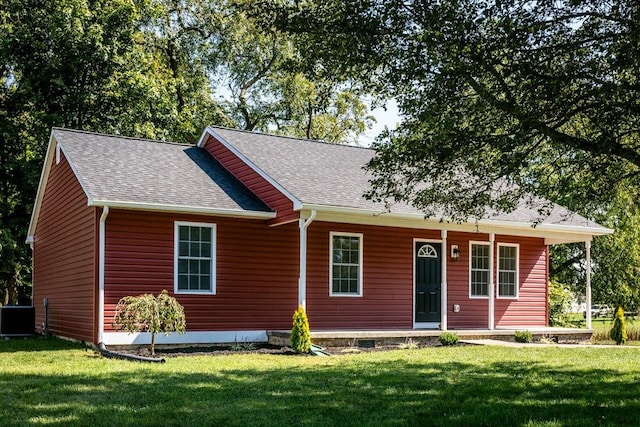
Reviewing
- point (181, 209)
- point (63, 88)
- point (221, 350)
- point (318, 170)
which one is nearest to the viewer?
point (221, 350)

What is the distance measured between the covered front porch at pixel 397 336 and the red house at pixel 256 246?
0.51 metres

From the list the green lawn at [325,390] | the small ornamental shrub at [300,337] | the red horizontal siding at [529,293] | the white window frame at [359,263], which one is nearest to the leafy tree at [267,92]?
the red horizontal siding at [529,293]

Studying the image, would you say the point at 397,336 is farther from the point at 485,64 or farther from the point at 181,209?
the point at 485,64

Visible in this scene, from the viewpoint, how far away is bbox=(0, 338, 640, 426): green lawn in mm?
7434

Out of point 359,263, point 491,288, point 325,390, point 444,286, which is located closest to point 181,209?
point 359,263

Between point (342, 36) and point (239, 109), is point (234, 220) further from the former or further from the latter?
point (239, 109)

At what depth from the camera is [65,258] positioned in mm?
17016

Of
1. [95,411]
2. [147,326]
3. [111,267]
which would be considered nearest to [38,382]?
[95,411]

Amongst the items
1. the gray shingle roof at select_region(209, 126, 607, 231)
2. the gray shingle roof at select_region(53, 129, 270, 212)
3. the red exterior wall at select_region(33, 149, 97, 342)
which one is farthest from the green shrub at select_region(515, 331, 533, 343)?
the red exterior wall at select_region(33, 149, 97, 342)

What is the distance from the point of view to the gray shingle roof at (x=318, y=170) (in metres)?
15.4

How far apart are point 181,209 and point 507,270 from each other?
914 cm

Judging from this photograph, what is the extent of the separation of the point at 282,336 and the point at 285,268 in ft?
5.55

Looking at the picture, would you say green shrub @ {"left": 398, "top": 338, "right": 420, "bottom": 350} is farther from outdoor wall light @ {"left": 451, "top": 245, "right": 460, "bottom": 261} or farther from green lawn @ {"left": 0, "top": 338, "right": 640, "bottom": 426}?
outdoor wall light @ {"left": 451, "top": 245, "right": 460, "bottom": 261}

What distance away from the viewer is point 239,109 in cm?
3375
